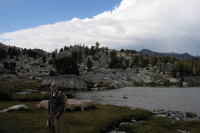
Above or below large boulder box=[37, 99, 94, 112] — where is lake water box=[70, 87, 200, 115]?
below

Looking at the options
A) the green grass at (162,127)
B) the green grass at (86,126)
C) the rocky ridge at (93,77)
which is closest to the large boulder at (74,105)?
the green grass at (86,126)

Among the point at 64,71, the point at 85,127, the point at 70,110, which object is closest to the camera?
the point at 85,127

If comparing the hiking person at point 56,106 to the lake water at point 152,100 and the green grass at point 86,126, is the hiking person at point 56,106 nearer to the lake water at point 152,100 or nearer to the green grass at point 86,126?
the green grass at point 86,126

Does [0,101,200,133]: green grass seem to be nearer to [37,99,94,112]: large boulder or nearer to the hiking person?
the hiking person

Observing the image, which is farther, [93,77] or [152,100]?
[93,77]

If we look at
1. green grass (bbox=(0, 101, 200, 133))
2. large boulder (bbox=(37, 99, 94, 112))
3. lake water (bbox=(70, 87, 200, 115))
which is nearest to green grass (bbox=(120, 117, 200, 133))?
green grass (bbox=(0, 101, 200, 133))

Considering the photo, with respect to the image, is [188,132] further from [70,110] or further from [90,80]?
[90,80]

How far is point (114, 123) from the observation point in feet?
77.0

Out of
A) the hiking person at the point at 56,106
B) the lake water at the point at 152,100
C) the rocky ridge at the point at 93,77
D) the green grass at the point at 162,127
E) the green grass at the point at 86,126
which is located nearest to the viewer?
the hiking person at the point at 56,106

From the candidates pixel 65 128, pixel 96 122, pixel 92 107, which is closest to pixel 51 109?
pixel 65 128

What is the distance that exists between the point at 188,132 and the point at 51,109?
13.1 m

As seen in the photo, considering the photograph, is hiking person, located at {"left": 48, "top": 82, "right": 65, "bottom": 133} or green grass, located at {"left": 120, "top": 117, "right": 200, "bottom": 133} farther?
green grass, located at {"left": 120, "top": 117, "right": 200, "bottom": 133}

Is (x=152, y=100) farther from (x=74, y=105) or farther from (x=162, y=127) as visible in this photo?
(x=162, y=127)

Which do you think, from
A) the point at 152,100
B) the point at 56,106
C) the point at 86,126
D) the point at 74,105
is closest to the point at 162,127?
the point at 86,126
